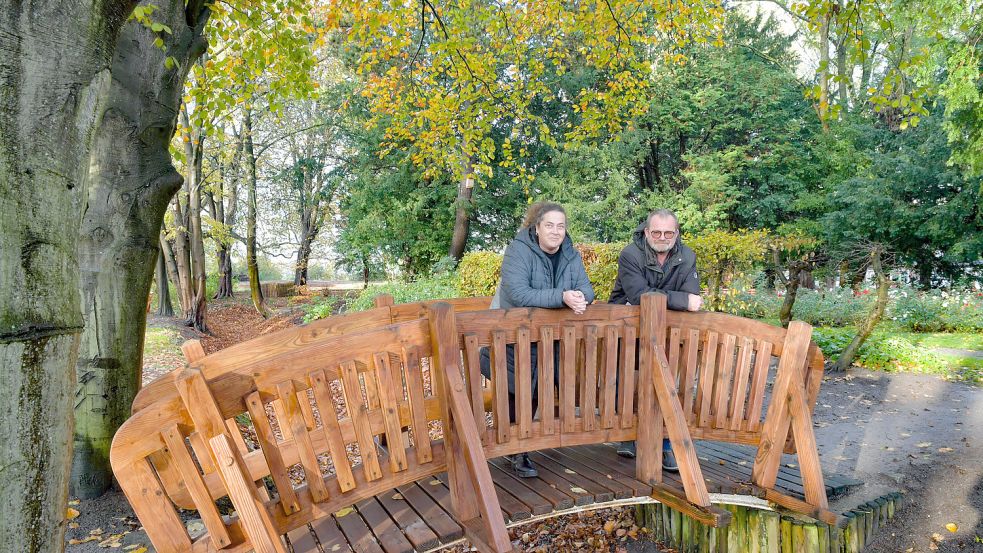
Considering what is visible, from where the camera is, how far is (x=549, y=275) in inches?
148

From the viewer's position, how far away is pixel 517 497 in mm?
3389

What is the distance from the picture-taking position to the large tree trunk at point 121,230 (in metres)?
3.96

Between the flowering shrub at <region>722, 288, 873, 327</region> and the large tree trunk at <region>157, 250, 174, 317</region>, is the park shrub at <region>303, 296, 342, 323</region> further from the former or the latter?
the flowering shrub at <region>722, 288, 873, 327</region>

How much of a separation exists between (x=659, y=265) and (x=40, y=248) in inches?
139

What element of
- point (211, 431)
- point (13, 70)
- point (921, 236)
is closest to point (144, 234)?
point (211, 431)

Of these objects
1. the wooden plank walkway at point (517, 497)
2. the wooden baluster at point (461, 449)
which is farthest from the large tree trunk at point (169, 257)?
the wooden baluster at point (461, 449)

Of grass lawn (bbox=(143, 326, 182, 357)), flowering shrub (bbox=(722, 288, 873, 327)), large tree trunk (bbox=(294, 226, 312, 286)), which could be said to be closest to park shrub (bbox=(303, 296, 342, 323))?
grass lawn (bbox=(143, 326, 182, 357))

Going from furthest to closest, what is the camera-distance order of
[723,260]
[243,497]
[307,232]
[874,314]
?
[307,232] < [723,260] < [874,314] < [243,497]

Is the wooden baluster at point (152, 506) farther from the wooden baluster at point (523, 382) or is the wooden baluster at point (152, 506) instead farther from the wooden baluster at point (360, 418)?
the wooden baluster at point (523, 382)

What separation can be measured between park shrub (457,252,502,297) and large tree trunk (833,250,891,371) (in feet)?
20.7

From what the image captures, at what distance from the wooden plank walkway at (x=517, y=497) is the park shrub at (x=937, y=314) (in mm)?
10149

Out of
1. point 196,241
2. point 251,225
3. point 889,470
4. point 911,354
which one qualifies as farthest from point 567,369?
point 251,225

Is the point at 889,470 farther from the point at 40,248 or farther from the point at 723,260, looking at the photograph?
the point at 40,248

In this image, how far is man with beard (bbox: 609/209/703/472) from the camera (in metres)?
3.95
